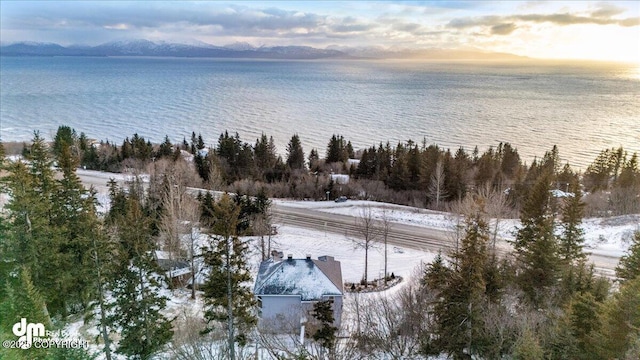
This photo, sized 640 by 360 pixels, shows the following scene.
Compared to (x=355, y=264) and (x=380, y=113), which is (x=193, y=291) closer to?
(x=355, y=264)

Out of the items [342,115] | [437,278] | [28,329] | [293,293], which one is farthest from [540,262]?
[342,115]

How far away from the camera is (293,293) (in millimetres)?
27125

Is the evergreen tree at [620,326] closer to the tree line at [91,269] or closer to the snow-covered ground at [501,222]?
the tree line at [91,269]

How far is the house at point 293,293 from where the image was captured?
26.6 meters

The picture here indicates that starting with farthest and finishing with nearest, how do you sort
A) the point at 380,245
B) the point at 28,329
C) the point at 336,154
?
the point at 336,154
the point at 380,245
the point at 28,329

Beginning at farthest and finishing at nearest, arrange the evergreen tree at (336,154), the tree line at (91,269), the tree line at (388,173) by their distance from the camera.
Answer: the evergreen tree at (336,154) → the tree line at (388,173) → the tree line at (91,269)

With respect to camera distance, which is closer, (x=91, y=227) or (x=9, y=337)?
(x=9, y=337)

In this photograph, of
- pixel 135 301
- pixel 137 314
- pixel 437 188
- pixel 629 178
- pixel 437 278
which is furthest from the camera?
pixel 629 178

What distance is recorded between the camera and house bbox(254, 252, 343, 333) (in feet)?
87.2

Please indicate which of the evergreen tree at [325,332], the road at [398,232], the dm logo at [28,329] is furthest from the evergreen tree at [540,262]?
the dm logo at [28,329]

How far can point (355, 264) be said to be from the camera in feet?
121

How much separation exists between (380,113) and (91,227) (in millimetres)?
111152

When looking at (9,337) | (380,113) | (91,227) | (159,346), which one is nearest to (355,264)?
(159,346)

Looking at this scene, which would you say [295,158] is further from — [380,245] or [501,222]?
[501,222]
